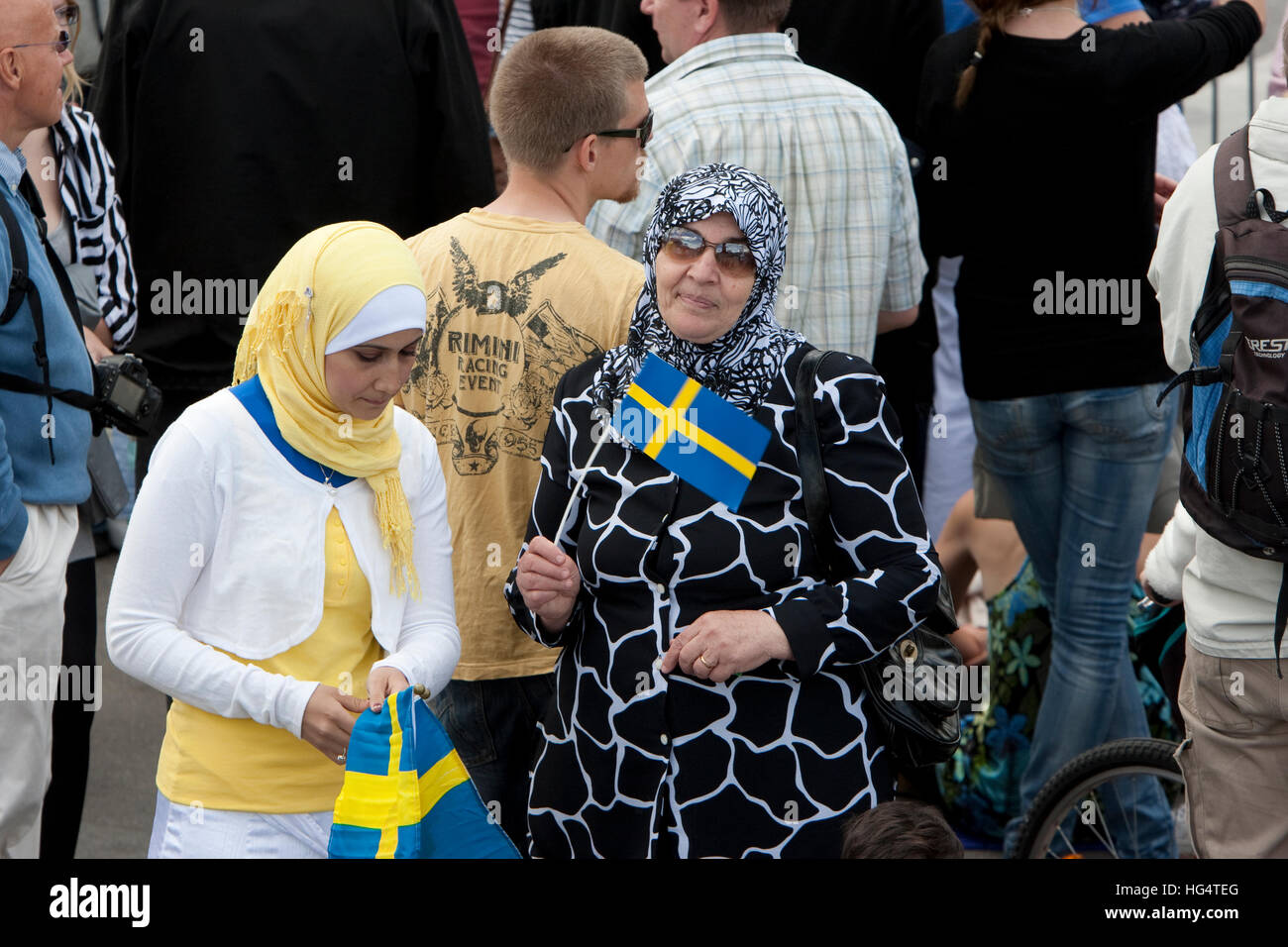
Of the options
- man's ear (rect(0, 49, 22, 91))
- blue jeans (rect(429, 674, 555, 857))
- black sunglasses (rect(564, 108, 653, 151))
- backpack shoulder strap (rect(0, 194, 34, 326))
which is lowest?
blue jeans (rect(429, 674, 555, 857))

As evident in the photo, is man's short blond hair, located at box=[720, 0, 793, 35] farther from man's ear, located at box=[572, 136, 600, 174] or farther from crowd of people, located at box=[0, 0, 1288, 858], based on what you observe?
man's ear, located at box=[572, 136, 600, 174]

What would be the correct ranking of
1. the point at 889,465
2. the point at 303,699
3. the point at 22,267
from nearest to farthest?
the point at 303,699 → the point at 889,465 → the point at 22,267

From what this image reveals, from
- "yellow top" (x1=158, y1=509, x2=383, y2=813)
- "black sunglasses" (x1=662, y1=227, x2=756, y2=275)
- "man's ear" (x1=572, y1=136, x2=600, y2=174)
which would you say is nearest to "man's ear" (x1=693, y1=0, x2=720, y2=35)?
"man's ear" (x1=572, y1=136, x2=600, y2=174)

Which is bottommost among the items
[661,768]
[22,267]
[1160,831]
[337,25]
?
[1160,831]

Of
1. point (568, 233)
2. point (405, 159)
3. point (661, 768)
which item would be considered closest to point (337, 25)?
point (405, 159)

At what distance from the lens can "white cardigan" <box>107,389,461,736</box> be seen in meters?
2.62

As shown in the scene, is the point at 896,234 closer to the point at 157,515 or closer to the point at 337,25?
the point at 337,25

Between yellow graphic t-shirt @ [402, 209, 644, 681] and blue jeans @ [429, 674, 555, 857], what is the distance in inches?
1.7

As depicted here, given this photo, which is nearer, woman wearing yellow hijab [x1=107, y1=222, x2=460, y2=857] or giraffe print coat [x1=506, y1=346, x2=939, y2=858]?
woman wearing yellow hijab [x1=107, y1=222, x2=460, y2=857]

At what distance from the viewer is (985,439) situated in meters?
4.38

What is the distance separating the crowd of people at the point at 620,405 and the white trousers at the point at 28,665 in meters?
0.01

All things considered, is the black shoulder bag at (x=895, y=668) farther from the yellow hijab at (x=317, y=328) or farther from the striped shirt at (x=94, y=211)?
the striped shirt at (x=94, y=211)

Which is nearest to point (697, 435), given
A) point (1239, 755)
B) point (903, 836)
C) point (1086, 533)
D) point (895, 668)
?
point (895, 668)

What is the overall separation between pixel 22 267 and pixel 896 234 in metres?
2.08
